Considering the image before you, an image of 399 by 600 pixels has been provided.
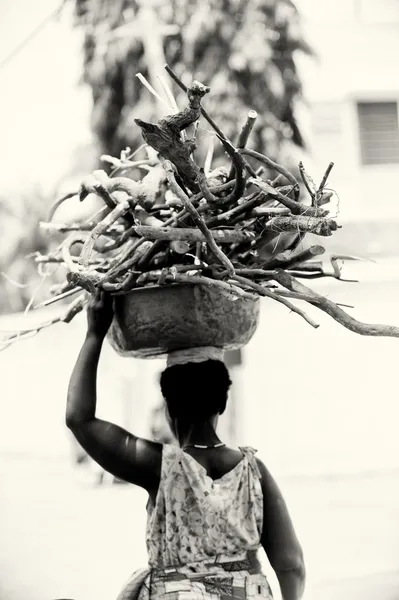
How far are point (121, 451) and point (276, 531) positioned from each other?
0.42 meters

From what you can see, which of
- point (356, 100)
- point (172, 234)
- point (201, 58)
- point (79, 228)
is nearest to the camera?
point (172, 234)

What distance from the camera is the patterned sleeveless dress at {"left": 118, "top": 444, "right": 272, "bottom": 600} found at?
6.28 ft

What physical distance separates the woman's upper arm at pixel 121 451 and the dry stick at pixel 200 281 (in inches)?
13.9

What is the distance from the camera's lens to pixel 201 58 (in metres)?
8.17

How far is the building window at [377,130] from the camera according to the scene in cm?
989

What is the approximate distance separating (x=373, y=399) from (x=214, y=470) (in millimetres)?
7780

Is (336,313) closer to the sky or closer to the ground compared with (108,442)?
closer to the sky

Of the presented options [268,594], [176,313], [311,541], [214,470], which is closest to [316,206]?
[176,313]

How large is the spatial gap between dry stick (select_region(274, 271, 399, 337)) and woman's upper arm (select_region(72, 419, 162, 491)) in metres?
0.49

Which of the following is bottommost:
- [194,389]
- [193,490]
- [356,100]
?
[193,490]

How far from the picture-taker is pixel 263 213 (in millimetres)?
1983

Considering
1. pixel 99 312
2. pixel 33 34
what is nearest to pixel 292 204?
pixel 99 312

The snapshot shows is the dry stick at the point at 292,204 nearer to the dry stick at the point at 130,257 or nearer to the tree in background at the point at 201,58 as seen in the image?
the dry stick at the point at 130,257

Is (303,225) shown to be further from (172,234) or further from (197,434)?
(197,434)
